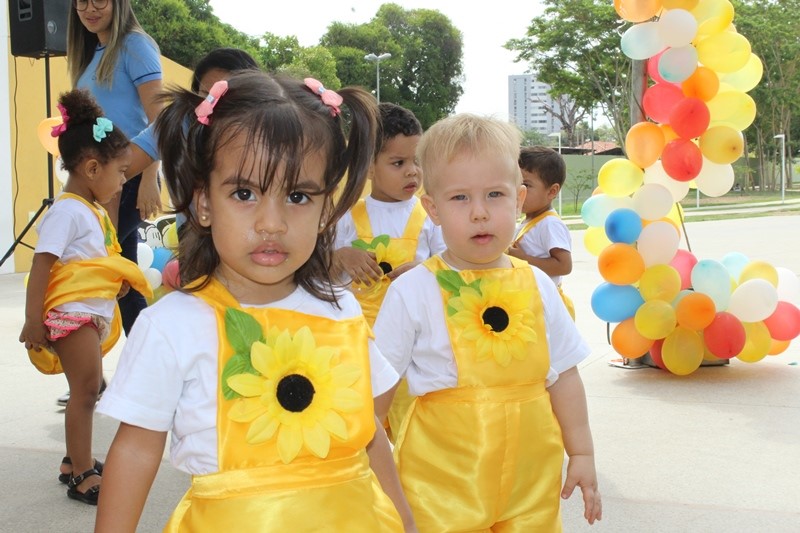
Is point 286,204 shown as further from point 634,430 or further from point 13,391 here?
point 13,391

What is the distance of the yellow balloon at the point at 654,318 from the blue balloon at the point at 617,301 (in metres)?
0.08

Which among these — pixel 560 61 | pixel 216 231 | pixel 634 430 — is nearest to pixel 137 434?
pixel 216 231

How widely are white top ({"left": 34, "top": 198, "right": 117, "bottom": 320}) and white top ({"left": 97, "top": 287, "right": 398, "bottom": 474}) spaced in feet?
6.56

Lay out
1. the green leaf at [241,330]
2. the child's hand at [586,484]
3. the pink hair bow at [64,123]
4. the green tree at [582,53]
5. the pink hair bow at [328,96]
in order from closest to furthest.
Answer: the green leaf at [241,330] → the pink hair bow at [328,96] → the child's hand at [586,484] → the pink hair bow at [64,123] → the green tree at [582,53]

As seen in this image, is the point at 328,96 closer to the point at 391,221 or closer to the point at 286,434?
the point at 286,434

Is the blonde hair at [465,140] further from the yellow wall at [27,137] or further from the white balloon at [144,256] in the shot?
the yellow wall at [27,137]

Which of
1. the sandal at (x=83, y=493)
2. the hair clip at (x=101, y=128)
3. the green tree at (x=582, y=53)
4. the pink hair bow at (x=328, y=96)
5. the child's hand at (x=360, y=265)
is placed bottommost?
the sandal at (x=83, y=493)

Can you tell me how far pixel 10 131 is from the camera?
14242 mm

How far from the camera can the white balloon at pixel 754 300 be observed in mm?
5012

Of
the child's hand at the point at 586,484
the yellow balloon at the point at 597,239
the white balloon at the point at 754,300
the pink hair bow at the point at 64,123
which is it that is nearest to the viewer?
the child's hand at the point at 586,484

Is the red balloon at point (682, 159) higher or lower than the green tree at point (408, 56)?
lower

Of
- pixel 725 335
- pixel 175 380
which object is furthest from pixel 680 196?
pixel 175 380

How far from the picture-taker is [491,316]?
2262 mm

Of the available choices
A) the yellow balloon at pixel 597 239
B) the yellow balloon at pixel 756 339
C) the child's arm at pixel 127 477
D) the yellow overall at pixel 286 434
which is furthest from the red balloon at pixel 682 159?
the child's arm at pixel 127 477
